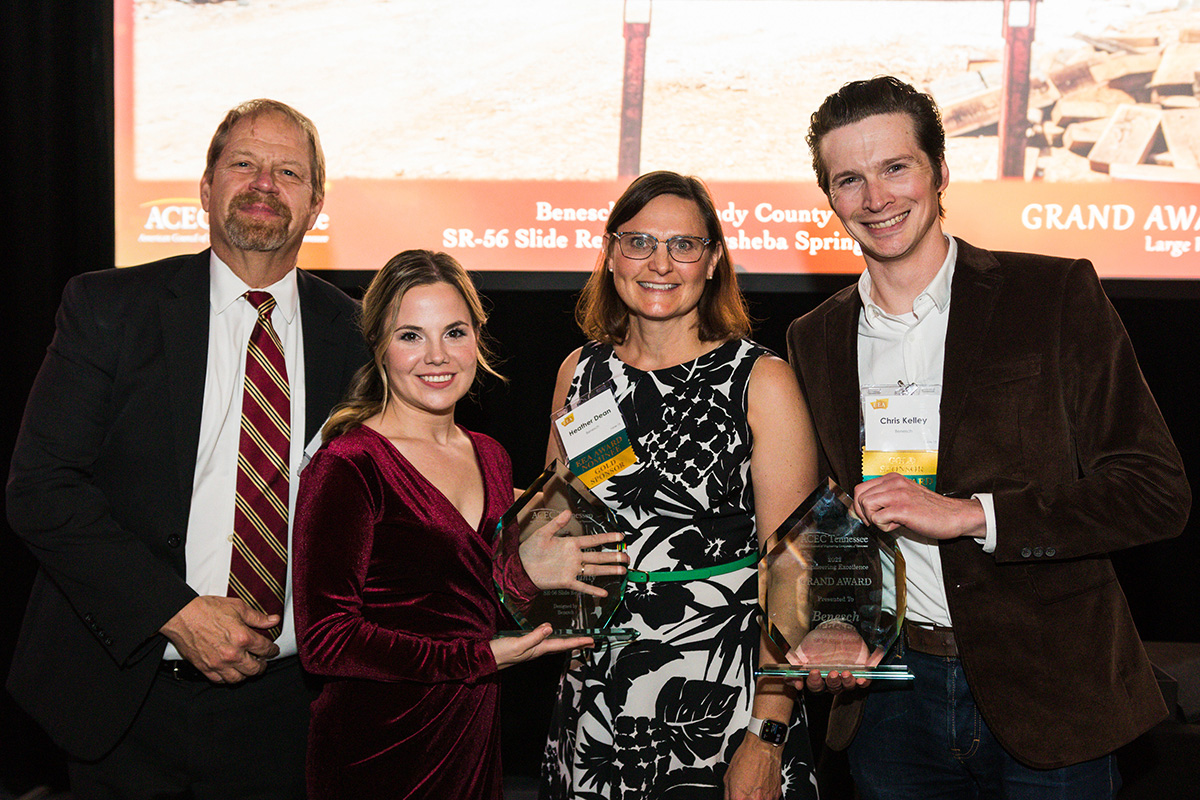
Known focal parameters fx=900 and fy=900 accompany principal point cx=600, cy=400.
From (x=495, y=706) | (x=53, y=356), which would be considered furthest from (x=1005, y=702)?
(x=53, y=356)

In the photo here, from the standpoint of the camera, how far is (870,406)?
1784mm

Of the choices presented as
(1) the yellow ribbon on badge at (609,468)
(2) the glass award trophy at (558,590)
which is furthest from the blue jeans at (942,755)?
(1) the yellow ribbon on badge at (609,468)

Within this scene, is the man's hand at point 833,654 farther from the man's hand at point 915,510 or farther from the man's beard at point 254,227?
the man's beard at point 254,227

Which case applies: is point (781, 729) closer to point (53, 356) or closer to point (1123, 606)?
point (1123, 606)

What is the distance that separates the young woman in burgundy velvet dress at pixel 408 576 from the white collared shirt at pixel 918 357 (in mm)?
606

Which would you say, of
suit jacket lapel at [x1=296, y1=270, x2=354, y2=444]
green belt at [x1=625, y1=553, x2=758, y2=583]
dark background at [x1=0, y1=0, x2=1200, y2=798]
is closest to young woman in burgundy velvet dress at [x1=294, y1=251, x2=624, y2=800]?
green belt at [x1=625, y1=553, x2=758, y2=583]

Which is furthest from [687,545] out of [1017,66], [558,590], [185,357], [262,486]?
[1017,66]

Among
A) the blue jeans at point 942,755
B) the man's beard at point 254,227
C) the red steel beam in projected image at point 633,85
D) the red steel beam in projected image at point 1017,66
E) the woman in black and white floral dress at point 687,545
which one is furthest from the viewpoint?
the red steel beam in projected image at point 633,85

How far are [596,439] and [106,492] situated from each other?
3.65 ft

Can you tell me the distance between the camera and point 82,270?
3.43 m

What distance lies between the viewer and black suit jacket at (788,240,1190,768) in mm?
1630

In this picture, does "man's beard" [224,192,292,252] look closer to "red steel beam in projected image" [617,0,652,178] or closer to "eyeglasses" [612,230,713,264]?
"eyeglasses" [612,230,713,264]

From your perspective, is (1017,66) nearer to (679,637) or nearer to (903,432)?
(903,432)

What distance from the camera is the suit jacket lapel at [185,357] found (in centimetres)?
201
